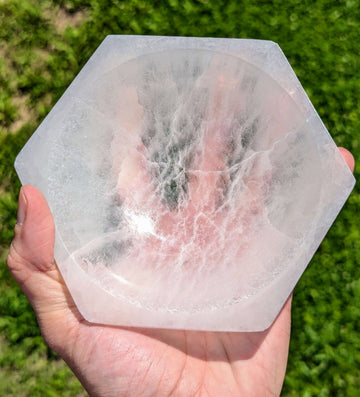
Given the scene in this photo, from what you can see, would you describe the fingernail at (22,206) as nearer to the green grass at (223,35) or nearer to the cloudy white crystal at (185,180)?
the cloudy white crystal at (185,180)

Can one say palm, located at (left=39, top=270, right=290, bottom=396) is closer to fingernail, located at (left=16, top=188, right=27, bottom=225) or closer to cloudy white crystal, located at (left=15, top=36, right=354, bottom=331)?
cloudy white crystal, located at (left=15, top=36, right=354, bottom=331)

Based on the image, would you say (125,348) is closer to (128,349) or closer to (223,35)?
(128,349)

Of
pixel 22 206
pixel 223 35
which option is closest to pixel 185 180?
pixel 22 206

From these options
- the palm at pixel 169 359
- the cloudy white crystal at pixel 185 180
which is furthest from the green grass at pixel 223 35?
the cloudy white crystal at pixel 185 180

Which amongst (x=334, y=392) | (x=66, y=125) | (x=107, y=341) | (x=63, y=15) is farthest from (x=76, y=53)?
(x=334, y=392)

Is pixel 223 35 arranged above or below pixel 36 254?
above
